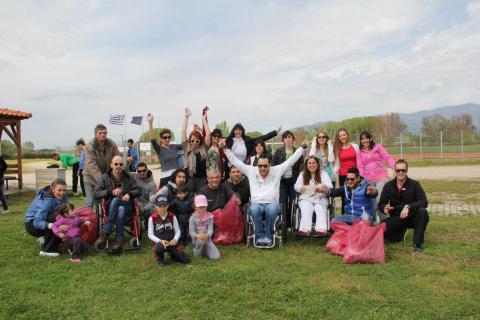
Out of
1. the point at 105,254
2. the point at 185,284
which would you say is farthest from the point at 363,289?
the point at 105,254

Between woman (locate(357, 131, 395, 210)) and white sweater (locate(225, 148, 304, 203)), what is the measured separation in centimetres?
101

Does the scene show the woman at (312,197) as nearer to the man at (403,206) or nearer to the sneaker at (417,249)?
the man at (403,206)

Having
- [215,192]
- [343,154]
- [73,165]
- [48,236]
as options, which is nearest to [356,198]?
[343,154]

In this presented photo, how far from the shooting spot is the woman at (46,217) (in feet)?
18.3

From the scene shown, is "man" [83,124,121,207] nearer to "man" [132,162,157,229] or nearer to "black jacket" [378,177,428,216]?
"man" [132,162,157,229]

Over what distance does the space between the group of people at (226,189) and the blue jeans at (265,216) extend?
1 centimetres

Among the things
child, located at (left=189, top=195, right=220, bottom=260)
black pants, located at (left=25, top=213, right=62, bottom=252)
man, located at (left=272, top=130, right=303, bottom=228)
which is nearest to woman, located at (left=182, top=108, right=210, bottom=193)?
child, located at (left=189, top=195, right=220, bottom=260)

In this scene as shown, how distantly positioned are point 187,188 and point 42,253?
2.07m

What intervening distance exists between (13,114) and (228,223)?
11.0m

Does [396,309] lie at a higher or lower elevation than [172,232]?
lower

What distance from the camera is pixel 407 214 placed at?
18.7 ft

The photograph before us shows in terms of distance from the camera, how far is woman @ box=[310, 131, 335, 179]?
665 cm

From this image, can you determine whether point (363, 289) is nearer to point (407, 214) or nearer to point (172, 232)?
point (407, 214)

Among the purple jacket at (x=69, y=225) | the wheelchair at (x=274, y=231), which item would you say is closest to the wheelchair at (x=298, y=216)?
the wheelchair at (x=274, y=231)
